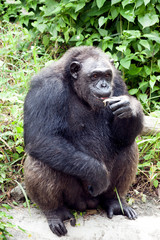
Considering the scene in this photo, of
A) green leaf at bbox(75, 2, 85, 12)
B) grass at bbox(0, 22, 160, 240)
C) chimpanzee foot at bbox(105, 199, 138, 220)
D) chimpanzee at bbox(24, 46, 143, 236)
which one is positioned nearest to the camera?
chimpanzee at bbox(24, 46, 143, 236)

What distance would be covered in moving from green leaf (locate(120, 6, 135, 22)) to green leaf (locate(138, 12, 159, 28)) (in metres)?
0.16

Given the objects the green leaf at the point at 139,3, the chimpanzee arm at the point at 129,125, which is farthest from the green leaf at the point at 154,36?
the chimpanzee arm at the point at 129,125

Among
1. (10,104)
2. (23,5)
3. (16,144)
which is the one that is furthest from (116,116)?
(23,5)

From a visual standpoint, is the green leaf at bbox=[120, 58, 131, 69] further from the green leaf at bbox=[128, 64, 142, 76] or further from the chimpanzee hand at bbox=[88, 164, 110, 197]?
the chimpanzee hand at bbox=[88, 164, 110, 197]

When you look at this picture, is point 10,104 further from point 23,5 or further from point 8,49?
point 23,5

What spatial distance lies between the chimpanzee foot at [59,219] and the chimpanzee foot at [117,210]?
569 millimetres

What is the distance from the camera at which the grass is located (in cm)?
586

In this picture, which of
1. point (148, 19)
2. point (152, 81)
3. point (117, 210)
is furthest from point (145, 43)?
point (117, 210)

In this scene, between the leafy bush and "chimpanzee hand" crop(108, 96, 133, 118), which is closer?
"chimpanzee hand" crop(108, 96, 133, 118)

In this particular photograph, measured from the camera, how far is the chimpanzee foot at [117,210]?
5.28 metres

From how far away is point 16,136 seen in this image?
237 inches

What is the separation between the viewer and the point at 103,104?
486 centimetres

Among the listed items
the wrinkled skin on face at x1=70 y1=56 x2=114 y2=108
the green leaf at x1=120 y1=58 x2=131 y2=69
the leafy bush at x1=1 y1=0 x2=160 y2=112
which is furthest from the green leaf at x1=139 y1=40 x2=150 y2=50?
the wrinkled skin on face at x1=70 y1=56 x2=114 y2=108

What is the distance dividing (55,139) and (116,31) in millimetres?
4167
